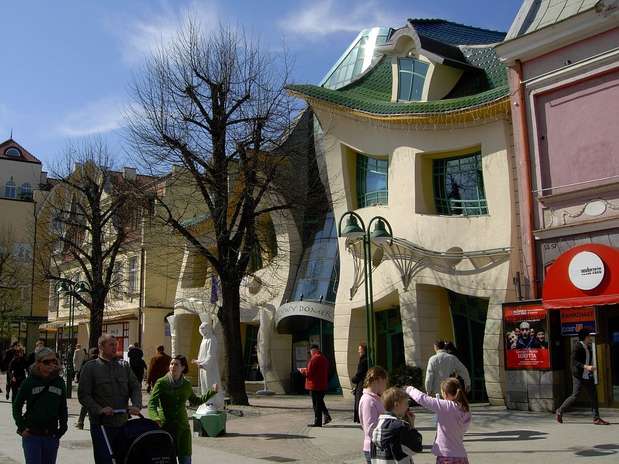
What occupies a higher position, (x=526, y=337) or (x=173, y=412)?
(x=526, y=337)

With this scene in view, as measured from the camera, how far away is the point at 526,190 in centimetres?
1625

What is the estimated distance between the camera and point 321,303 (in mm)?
23297

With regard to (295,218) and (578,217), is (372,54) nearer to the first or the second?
(295,218)

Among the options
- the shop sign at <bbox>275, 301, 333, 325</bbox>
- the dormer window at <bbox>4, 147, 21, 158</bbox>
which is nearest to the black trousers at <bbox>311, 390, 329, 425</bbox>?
the shop sign at <bbox>275, 301, 333, 325</bbox>

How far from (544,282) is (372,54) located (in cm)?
1676

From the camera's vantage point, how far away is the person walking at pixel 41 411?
6695 millimetres

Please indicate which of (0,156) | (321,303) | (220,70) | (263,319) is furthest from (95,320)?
(0,156)

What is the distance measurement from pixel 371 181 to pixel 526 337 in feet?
25.6

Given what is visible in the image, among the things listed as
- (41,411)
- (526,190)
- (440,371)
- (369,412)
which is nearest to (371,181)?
(526,190)

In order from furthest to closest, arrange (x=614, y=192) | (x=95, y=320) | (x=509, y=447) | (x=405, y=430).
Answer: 1. (x=95, y=320)
2. (x=614, y=192)
3. (x=509, y=447)
4. (x=405, y=430)

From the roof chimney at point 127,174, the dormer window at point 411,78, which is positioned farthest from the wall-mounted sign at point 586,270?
the roof chimney at point 127,174

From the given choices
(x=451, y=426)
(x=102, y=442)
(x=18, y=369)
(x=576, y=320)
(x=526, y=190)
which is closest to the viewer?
(x=451, y=426)

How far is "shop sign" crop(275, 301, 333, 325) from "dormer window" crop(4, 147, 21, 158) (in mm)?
44276

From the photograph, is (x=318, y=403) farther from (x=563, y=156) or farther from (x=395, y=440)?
(x=395, y=440)
